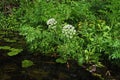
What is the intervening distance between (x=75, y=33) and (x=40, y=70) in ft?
5.55

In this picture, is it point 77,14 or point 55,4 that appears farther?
point 55,4

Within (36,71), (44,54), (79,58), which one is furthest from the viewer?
(44,54)

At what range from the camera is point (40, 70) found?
7148 millimetres

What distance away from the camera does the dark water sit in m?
6.80

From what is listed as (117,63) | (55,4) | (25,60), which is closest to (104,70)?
(117,63)

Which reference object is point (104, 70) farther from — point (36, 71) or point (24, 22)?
point (24, 22)

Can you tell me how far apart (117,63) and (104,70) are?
1.52 feet

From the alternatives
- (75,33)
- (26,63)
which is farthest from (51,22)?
(26,63)

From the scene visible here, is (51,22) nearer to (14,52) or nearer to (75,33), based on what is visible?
(75,33)

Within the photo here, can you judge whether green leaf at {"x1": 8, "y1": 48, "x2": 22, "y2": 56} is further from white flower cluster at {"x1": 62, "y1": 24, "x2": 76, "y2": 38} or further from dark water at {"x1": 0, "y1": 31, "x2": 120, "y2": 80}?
white flower cluster at {"x1": 62, "y1": 24, "x2": 76, "y2": 38}

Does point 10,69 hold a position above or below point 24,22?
below

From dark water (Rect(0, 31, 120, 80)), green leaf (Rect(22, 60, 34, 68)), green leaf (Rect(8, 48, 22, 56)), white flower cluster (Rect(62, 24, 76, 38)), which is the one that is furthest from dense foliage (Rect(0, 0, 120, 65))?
green leaf (Rect(22, 60, 34, 68))

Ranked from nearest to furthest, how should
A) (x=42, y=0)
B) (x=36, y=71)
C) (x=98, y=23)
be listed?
1. (x=36, y=71)
2. (x=98, y=23)
3. (x=42, y=0)

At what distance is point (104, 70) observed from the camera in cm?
741
